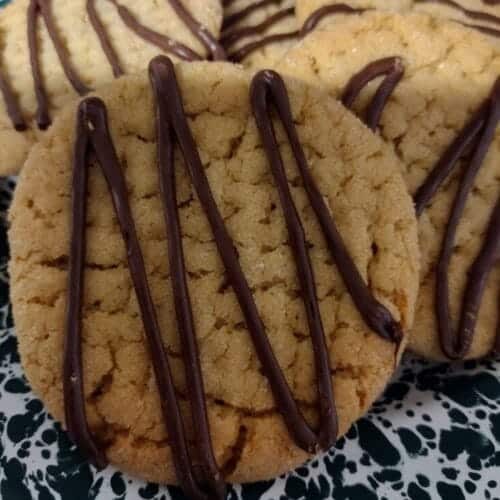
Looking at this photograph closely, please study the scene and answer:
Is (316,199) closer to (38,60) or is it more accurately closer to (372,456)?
(372,456)

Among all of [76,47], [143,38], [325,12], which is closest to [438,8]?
[325,12]

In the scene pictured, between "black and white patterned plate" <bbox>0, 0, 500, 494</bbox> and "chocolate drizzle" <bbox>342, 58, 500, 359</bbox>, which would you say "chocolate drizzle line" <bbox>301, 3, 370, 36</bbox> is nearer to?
"chocolate drizzle" <bbox>342, 58, 500, 359</bbox>

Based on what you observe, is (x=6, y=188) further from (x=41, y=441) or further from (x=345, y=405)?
(x=345, y=405)

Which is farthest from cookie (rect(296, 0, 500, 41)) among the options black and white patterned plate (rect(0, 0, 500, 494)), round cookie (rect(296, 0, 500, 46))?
black and white patterned plate (rect(0, 0, 500, 494))

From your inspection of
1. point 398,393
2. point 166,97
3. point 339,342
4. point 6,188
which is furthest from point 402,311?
point 6,188

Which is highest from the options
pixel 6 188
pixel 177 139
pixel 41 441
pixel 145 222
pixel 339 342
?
pixel 177 139

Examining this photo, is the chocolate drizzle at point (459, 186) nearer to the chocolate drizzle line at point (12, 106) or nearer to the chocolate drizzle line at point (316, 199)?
the chocolate drizzle line at point (316, 199)
